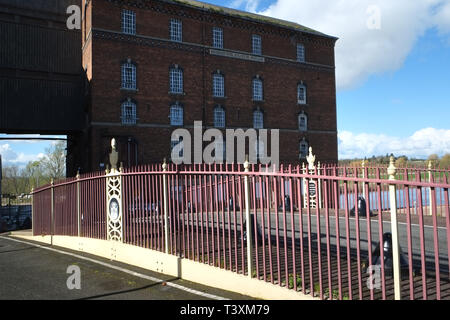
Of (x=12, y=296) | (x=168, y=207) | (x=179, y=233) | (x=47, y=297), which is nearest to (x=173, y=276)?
(x=179, y=233)

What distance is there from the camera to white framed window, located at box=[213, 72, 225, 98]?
29781 millimetres

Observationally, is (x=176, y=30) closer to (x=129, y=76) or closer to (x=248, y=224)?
(x=129, y=76)

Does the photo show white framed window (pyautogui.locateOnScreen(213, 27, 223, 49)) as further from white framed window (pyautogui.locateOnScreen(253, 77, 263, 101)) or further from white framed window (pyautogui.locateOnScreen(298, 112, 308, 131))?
white framed window (pyautogui.locateOnScreen(298, 112, 308, 131))

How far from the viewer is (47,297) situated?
602 cm

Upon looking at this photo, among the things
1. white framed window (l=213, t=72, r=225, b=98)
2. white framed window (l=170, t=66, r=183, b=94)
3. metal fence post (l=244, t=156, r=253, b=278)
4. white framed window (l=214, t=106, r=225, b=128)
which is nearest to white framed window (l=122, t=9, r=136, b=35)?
white framed window (l=170, t=66, r=183, b=94)

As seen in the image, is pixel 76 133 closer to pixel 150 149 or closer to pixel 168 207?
pixel 150 149

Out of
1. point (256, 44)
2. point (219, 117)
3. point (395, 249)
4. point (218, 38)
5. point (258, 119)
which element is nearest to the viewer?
point (395, 249)

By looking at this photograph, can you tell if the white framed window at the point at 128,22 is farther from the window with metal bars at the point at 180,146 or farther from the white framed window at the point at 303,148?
the white framed window at the point at 303,148

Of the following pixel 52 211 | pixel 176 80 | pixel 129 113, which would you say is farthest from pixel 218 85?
pixel 52 211

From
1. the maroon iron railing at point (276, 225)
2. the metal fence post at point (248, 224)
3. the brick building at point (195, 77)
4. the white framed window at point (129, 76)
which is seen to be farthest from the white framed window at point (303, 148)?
the metal fence post at point (248, 224)

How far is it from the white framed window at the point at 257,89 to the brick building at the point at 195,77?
88 mm

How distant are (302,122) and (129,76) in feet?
53.4

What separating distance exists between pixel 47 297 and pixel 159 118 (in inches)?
859

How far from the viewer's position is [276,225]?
568 cm
